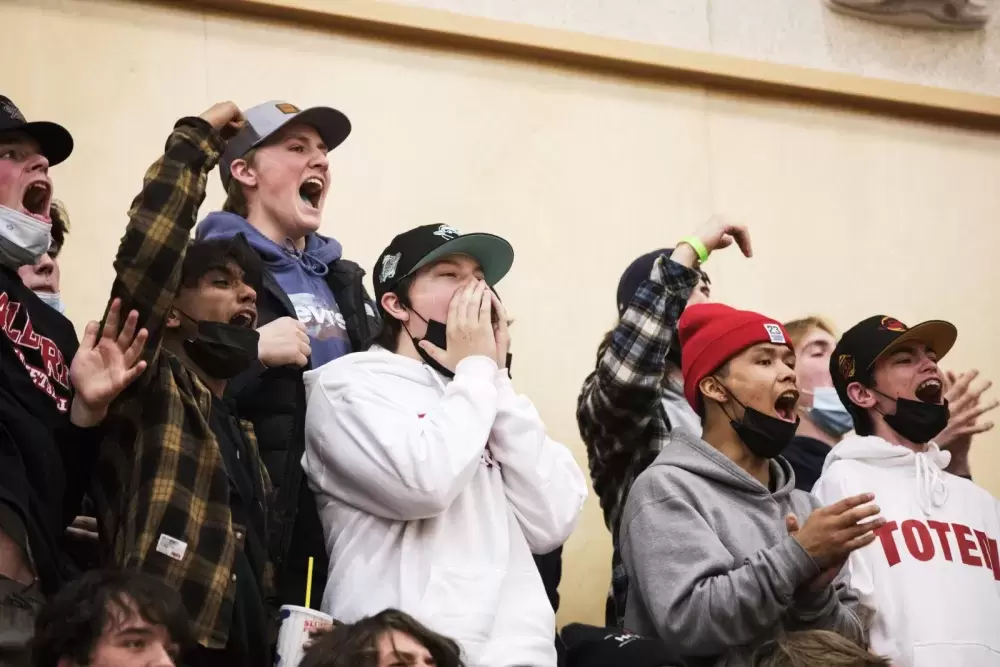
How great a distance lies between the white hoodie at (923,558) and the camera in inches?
116

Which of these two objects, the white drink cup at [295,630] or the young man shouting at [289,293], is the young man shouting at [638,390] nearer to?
the young man shouting at [289,293]

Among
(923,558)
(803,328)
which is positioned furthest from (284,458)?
(803,328)

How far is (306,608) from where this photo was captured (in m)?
2.39

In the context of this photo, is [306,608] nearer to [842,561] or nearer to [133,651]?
[133,651]

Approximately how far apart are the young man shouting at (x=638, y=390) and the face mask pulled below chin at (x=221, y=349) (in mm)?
851

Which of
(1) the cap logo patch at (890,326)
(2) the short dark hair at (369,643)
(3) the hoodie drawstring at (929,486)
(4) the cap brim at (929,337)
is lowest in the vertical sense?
(2) the short dark hair at (369,643)

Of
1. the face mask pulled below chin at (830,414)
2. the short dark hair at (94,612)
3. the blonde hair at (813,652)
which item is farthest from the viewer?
the face mask pulled below chin at (830,414)

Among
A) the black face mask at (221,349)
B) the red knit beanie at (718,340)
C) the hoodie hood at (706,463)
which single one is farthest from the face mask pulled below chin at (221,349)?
the red knit beanie at (718,340)

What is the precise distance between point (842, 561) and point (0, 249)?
1.61m

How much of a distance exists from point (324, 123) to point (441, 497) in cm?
147

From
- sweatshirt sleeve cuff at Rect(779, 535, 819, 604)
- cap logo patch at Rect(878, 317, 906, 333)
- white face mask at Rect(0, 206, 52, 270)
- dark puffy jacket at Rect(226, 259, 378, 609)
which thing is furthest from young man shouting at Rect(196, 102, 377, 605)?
cap logo patch at Rect(878, 317, 906, 333)

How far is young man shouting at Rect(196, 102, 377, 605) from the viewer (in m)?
2.76

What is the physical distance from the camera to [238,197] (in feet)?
11.5

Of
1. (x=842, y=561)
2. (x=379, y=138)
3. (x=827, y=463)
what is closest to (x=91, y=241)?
(x=379, y=138)
